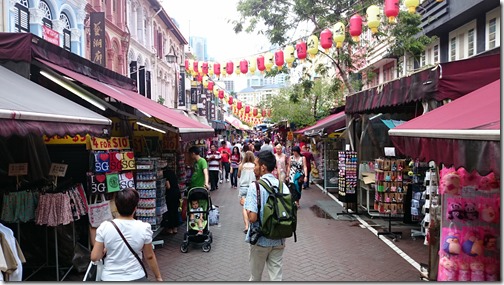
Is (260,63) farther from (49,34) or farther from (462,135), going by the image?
(462,135)

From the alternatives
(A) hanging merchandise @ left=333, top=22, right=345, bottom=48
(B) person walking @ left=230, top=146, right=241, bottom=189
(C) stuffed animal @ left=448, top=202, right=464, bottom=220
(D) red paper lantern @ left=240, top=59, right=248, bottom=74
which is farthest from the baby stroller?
(D) red paper lantern @ left=240, top=59, right=248, bottom=74

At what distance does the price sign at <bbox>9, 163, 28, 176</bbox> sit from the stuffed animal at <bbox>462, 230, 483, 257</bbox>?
567 cm

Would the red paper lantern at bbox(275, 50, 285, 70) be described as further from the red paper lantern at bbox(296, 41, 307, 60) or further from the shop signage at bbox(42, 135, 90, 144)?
the shop signage at bbox(42, 135, 90, 144)

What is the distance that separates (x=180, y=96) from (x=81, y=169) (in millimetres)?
21589

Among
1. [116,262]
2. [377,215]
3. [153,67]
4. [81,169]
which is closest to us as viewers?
[116,262]

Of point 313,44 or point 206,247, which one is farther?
point 313,44

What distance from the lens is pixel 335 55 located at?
1777 centimetres

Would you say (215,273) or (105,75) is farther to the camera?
(105,75)

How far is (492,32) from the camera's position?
1439 cm

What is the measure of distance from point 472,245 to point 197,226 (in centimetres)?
453

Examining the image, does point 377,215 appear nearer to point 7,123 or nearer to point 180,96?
point 7,123

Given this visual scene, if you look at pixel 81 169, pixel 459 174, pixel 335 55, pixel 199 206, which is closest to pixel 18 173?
pixel 81 169

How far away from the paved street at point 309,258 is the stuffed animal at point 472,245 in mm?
1612

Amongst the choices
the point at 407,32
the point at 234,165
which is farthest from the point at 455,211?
the point at 407,32
